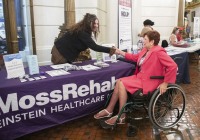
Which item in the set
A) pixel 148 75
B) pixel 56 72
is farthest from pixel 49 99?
pixel 148 75

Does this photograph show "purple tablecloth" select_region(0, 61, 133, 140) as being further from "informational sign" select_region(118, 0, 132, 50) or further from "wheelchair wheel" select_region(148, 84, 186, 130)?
"informational sign" select_region(118, 0, 132, 50)

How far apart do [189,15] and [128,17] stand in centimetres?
1447

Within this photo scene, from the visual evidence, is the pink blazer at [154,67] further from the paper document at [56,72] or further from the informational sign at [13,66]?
the informational sign at [13,66]

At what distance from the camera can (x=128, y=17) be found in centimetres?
525

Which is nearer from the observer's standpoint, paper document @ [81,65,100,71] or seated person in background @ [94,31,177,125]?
seated person in background @ [94,31,177,125]

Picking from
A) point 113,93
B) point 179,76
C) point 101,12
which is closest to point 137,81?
point 113,93

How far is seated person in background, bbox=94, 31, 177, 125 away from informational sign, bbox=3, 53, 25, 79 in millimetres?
957

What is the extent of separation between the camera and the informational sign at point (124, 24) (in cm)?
483

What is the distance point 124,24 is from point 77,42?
8.98ft

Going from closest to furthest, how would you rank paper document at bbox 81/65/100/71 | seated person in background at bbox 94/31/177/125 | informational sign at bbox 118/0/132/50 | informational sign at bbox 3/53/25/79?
informational sign at bbox 3/53/25/79 < seated person in background at bbox 94/31/177/125 < paper document at bbox 81/65/100/71 < informational sign at bbox 118/0/132/50

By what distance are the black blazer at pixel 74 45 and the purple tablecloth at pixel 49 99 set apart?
0.30 metres

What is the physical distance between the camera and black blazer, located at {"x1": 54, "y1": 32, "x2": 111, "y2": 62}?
246 cm

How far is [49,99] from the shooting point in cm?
204

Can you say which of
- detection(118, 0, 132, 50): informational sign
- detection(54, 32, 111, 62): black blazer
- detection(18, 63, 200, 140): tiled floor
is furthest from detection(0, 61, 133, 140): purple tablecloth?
detection(118, 0, 132, 50): informational sign
